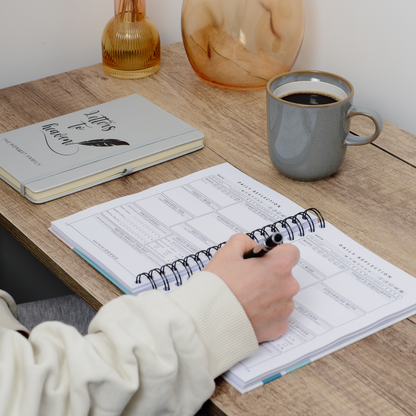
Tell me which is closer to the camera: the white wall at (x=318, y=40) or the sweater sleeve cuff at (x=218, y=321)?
the sweater sleeve cuff at (x=218, y=321)

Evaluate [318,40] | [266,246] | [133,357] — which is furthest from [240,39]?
[133,357]

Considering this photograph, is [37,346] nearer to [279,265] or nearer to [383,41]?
[279,265]

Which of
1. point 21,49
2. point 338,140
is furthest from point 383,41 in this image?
point 21,49

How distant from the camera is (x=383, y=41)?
1.12 m

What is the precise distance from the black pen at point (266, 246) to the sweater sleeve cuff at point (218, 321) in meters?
0.06

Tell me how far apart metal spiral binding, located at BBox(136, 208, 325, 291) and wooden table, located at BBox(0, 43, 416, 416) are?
0.04 meters

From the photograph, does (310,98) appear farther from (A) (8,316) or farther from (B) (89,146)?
(A) (8,316)

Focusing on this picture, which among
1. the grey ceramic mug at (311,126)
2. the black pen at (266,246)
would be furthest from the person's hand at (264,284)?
the grey ceramic mug at (311,126)

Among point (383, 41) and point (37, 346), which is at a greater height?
point (383, 41)

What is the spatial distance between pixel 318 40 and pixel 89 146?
59 centimetres

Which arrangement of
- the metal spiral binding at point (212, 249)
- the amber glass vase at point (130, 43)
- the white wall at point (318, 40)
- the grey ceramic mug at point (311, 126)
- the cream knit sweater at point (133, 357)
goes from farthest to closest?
the amber glass vase at point (130, 43) → the white wall at point (318, 40) → the grey ceramic mug at point (311, 126) → the metal spiral binding at point (212, 249) → the cream knit sweater at point (133, 357)

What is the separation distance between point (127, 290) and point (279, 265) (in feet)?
0.62

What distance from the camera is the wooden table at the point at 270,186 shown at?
1.95 ft

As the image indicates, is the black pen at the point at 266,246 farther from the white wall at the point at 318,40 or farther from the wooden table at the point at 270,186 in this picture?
the white wall at the point at 318,40
